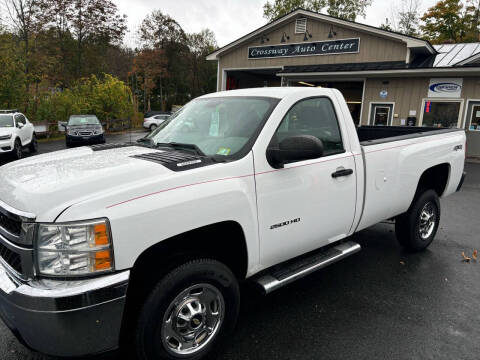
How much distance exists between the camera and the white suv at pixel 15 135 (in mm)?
11742

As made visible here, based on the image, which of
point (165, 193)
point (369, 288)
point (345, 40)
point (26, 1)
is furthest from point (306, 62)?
point (165, 193)

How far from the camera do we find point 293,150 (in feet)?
8.78

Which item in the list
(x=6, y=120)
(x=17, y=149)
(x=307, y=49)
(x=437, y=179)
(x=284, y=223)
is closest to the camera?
(x=284, y=223)

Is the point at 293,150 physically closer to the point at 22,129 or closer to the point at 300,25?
the point at 22,129

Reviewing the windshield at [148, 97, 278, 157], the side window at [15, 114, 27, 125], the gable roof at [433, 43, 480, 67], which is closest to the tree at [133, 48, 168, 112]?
the side window at [15, 114, 27, 125]

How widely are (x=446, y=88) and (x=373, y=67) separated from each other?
3301 millimetres

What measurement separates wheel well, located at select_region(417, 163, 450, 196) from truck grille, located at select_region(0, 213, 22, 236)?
4511 millimetres

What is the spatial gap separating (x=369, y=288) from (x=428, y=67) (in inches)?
571

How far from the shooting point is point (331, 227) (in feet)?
10.9

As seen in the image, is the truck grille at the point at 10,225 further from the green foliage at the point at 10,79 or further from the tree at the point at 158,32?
the tree at the point at 158,32

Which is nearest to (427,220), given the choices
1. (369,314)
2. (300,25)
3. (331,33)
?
(369,314)

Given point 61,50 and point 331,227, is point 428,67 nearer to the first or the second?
point 331,227

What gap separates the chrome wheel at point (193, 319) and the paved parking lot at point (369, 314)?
30cm

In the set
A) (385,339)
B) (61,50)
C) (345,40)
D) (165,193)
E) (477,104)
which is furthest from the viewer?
(61,50)
